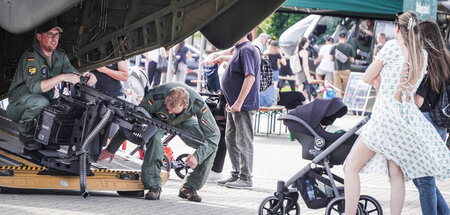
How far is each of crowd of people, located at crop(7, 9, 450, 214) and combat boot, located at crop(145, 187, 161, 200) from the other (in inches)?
0.5

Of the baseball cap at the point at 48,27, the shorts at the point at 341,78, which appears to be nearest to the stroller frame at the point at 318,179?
the baseball cap at the point at 48,27

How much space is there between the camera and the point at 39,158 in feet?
27.1

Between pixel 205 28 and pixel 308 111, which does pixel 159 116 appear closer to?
pixel 205 28

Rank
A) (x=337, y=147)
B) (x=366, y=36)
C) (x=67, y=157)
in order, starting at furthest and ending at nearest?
1. (x=366, y=36)
2. (x=67, y=157)
3. (x=337, y=147)

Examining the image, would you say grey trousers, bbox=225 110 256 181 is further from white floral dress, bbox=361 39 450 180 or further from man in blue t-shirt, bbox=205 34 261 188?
white floral dress, bbox=361 39 450 180

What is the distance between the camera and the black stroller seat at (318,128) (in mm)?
7328

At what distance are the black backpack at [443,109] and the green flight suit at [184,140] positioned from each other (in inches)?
94.7

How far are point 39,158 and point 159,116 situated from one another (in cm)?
127

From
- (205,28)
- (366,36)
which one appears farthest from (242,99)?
(366,36)

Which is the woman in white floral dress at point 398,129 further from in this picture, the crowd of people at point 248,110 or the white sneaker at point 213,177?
the white sneaker at point 213,177

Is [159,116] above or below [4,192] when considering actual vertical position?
above

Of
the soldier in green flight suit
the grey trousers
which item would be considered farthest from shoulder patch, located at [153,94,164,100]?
the grey trousers

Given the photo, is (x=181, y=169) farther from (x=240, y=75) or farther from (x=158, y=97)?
(x=158, y=97)

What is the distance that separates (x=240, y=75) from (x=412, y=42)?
326 cm
